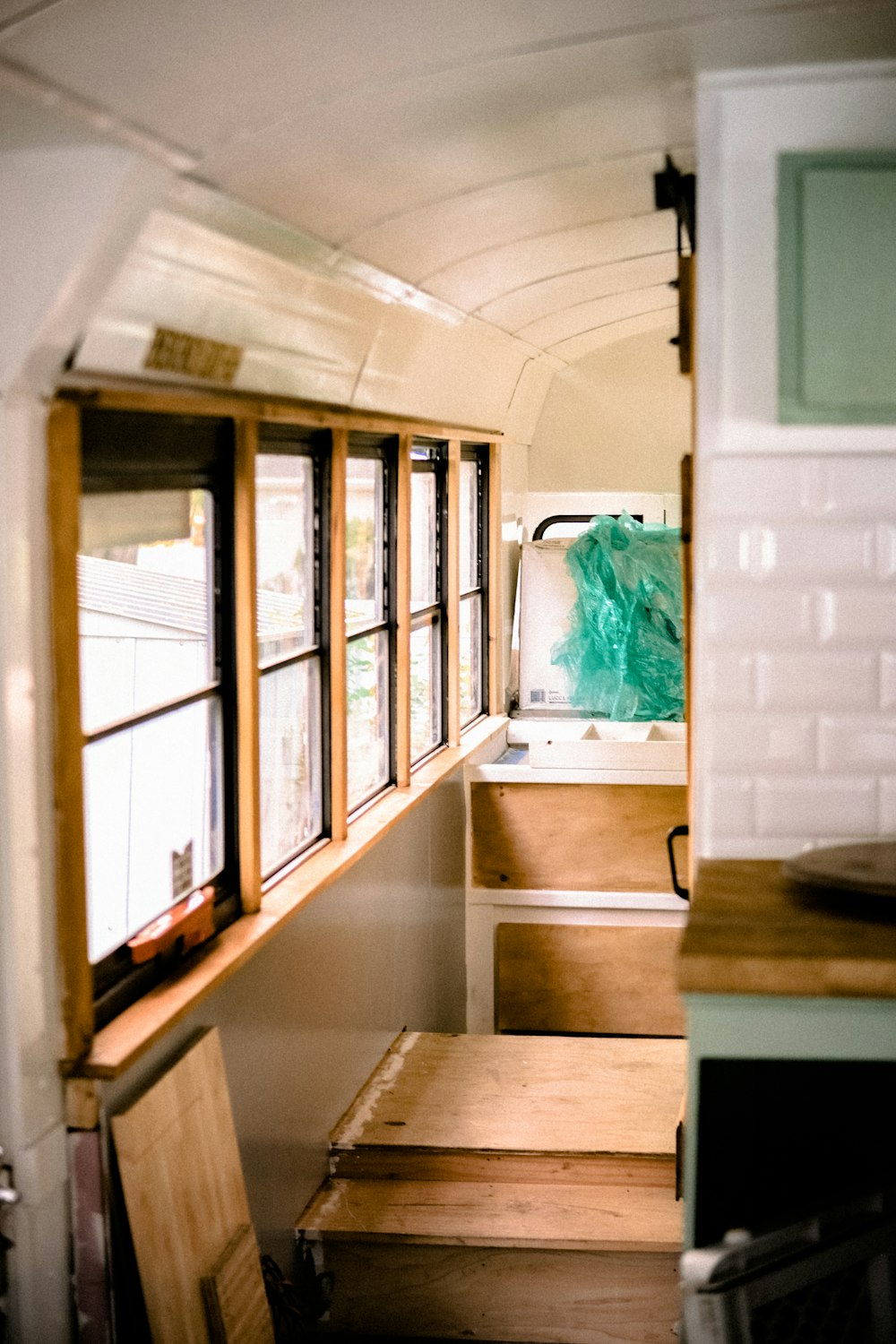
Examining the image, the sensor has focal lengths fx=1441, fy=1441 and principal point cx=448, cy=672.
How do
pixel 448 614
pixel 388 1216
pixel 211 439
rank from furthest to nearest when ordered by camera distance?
pixel 448 614
pixel 388 1216
pixel 211 439

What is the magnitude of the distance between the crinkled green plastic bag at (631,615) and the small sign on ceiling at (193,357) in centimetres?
355

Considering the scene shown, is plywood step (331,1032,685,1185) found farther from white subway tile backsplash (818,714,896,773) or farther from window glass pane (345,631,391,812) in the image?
white subway tile backsplash (818,714,896,773)

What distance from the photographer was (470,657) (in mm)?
6742

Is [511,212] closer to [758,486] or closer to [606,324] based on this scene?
[758,486]

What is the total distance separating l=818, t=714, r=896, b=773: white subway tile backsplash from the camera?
2.75 m

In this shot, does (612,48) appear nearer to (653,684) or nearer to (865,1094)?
(865,1094)

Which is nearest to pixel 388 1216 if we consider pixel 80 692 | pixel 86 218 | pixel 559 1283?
pixel 559 1283

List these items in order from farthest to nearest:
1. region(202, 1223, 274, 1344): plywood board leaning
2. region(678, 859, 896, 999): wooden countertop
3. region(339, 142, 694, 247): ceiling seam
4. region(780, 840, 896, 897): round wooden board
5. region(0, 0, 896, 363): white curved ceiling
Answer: region(339, 142, 694, 247): ceiling seam → region(202, 1223, 274, 1344): plywood board leaning → region(780, 840, 896, 897): round wooden board → region(678, 859, 896, 999): wooden countertop → region(0, 0, 896, 363): white curved ceiling

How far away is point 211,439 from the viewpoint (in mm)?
3326

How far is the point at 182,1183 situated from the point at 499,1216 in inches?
47.6

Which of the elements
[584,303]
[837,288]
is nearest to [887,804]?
[837,288]

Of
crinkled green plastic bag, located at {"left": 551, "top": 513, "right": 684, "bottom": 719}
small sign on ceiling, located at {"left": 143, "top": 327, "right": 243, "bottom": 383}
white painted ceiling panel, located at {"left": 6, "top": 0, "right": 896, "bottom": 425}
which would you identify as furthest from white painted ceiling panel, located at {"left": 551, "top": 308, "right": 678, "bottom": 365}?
small sign on ceiling, located at {"left": 143, "top": 327, "right": 243, "bottom": 383}

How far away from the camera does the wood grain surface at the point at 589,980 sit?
5.72 metres

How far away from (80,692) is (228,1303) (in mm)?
1335
